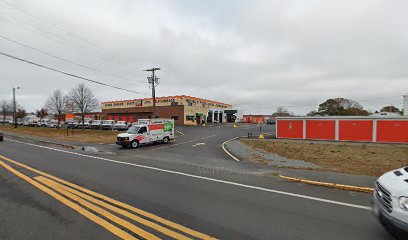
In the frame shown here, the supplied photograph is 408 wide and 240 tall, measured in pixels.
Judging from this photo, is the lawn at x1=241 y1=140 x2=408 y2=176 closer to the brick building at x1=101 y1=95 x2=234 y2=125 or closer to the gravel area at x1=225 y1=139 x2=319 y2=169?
the gravel area at x1=225 y1=139 x2=319 y2=169

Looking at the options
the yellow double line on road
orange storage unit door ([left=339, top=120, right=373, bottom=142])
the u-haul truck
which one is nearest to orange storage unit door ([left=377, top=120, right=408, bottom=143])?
orange storage unit door ([left=339, top=120, right=373, bottom=142])

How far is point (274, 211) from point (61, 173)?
828cm

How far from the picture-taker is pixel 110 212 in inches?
186

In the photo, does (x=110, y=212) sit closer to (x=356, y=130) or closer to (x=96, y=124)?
(x=356, y=130)

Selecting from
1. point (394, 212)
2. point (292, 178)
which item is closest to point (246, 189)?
point (292, 178)

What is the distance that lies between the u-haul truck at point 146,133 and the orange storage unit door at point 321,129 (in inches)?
604

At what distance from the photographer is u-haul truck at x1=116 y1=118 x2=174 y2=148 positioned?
1776 cm

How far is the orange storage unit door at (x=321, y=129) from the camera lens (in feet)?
72.1

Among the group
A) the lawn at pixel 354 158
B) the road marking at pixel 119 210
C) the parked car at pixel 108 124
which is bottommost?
the lawn at pixel 354 158

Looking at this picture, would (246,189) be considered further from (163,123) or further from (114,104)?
(114,104)

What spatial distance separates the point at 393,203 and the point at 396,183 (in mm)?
491

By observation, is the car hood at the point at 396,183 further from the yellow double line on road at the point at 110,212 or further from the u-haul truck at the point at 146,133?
the u-haul truck at the point at 146,133

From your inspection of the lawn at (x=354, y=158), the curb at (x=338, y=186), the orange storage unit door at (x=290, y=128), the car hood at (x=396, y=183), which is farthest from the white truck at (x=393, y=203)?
the orange storage unit door at (x=290, y=128)

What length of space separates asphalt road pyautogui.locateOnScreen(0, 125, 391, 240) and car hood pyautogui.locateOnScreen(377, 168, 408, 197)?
96 cm
